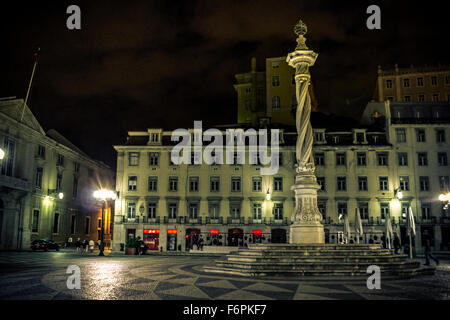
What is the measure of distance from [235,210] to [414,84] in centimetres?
3980

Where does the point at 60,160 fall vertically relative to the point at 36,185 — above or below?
above

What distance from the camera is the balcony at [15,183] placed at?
32787mm

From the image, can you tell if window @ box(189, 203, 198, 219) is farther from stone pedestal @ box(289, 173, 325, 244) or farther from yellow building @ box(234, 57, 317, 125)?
stone pedestal @ box(289, 173, 325, 244)

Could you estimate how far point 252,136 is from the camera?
4562 cm

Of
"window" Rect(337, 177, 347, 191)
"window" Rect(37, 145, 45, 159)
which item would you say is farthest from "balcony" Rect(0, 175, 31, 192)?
"window" Rect(337, 177, 347, 191)

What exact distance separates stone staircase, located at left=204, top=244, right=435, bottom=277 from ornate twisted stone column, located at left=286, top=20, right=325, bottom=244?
163 cm

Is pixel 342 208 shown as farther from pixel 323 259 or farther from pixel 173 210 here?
pixel 323 259

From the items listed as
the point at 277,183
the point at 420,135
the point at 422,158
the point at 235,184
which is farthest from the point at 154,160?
the point at 420,135

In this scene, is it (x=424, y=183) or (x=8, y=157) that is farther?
(x=424, y=183)

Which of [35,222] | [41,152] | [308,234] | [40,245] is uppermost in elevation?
[41,152]

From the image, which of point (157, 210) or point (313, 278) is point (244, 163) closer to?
point (157, 210)

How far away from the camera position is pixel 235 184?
44.8 m

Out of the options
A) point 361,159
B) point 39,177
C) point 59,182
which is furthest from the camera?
point 361,159

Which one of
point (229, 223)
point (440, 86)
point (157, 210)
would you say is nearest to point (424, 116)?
point (440, 86)
